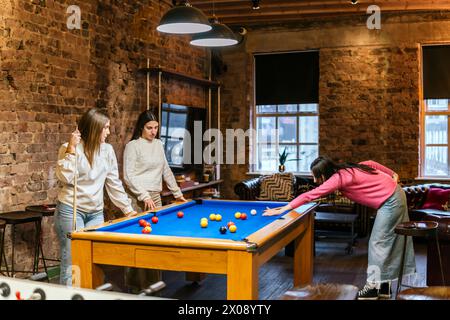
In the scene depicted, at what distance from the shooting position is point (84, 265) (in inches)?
146

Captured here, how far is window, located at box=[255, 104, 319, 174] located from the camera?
9727 mm

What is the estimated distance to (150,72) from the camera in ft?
25.3

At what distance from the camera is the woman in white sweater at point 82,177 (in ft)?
13.9

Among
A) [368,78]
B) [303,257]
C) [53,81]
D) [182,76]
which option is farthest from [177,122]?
[303,257]

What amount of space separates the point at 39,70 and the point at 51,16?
0.61 metres

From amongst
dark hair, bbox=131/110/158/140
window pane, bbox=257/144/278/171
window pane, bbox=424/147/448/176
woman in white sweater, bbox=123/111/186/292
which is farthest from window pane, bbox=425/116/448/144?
dark hair, bbox=131/110/158/140

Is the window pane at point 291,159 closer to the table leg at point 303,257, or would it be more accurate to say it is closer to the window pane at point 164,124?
the window pane at point 164,124

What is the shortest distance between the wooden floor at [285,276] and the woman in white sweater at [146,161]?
2.86 ft

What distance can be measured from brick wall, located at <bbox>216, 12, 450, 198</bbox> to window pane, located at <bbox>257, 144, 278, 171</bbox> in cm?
89

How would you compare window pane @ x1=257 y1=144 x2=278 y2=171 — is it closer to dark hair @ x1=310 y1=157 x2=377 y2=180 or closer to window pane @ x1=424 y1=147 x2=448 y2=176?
window pane @ x1=424 y1=147 x2=448 y2=176

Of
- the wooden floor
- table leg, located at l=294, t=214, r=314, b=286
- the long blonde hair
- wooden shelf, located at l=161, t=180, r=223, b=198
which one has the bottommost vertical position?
the wooden floor

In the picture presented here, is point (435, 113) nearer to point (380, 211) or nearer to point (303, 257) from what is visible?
point (380, 211)

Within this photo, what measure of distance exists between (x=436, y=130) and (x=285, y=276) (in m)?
4.34
